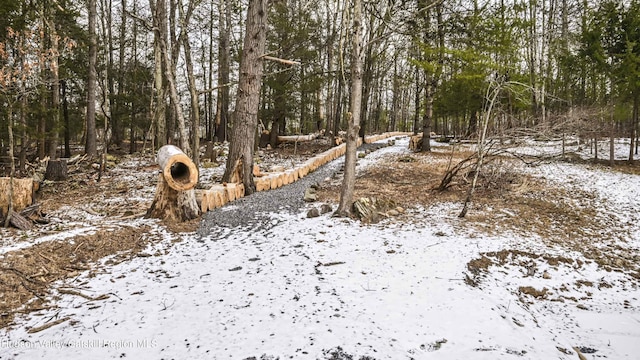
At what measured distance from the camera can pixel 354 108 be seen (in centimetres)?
529

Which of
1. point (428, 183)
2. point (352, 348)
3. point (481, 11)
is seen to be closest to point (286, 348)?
point (352, 348)

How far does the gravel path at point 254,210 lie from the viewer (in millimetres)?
5398

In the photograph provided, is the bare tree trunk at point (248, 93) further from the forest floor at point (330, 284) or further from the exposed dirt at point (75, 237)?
the exposed dirt at point (75, 237)

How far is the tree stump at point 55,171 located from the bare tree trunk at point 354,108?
24.8ft

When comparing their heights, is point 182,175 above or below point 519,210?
above

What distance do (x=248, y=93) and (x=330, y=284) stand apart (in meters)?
5.03

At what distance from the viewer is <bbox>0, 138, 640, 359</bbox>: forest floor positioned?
2656 millimetres

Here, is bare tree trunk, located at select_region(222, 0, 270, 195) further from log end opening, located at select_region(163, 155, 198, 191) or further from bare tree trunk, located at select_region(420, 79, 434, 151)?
bare tree trunk, located at select_region(420, 79, 434, 151)

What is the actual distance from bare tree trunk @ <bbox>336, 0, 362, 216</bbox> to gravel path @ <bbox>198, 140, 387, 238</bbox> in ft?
3.38

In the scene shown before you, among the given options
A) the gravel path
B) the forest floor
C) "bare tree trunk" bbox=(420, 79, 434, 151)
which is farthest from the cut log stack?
"bare tree trunk" bbox=(420, 79, 434, 151)

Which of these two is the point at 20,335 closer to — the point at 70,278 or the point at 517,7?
the point at 70,278

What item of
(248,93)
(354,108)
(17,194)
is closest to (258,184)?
(248,93)

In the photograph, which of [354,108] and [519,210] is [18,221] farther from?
[519,210]

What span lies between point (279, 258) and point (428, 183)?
5589mm
